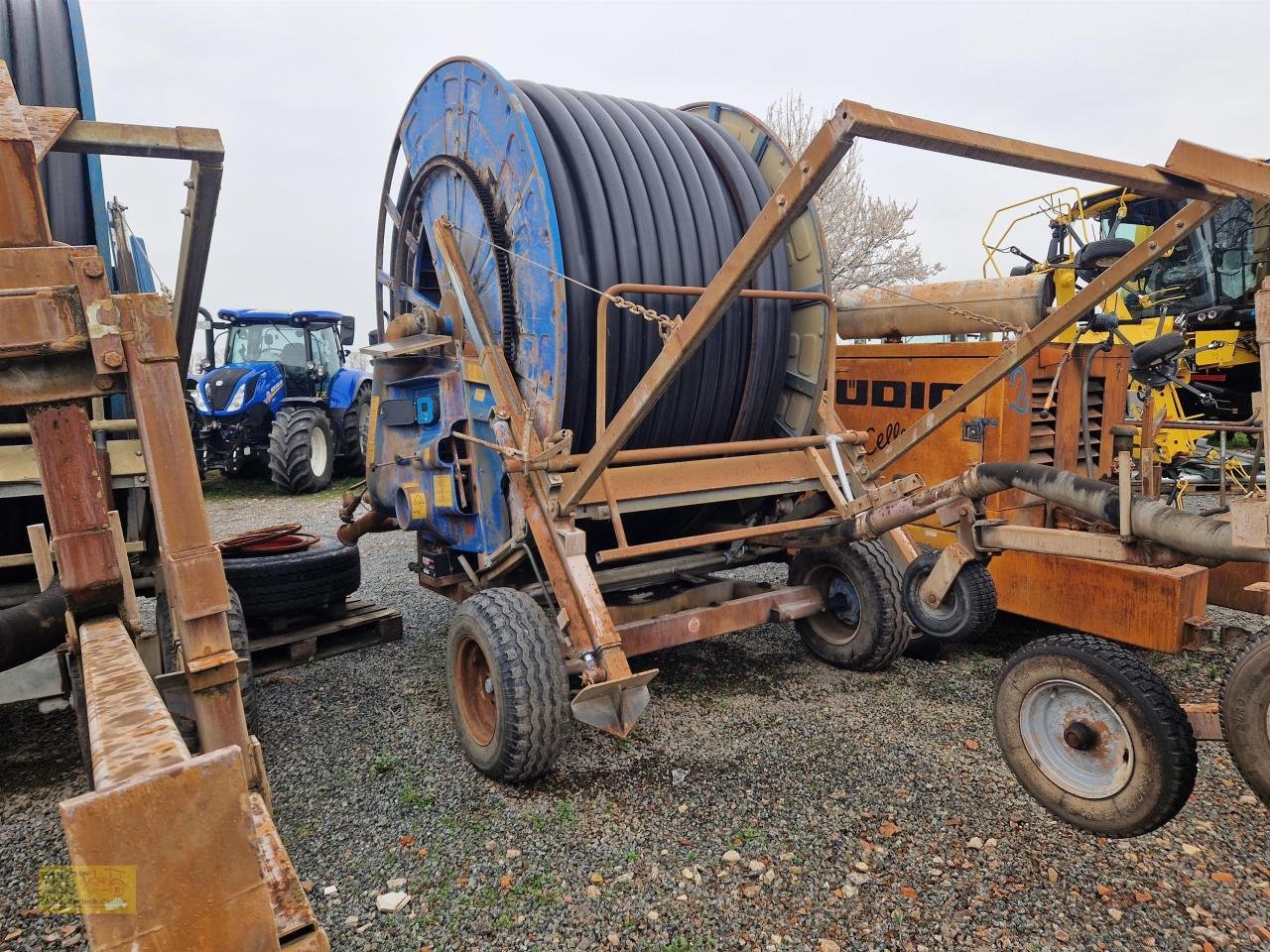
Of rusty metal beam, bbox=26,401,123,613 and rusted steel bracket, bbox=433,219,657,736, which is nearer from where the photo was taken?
rusty metal beam, bbox=26,401,123,613

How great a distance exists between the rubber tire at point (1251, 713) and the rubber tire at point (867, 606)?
1.87 m

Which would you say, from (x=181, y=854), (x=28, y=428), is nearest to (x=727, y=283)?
(x=181, y=854)

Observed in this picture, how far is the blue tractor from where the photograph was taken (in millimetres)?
11914

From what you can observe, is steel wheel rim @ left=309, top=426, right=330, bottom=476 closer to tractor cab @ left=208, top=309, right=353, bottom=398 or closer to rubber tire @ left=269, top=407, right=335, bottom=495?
rubber tire @ left=269, top=407, right=335, bottom=495

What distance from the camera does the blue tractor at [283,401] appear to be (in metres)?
11.9

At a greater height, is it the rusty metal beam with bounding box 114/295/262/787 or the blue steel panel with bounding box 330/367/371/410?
the blue steel panel with bounding box 330/367/371/410

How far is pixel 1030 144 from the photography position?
2.54m

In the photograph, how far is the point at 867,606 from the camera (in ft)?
13.9

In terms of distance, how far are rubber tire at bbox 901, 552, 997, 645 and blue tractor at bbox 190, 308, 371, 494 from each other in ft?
32.9

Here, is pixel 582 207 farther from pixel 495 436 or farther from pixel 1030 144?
pixel 1030 144

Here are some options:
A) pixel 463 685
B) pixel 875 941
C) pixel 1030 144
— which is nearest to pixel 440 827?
pixel 463 685

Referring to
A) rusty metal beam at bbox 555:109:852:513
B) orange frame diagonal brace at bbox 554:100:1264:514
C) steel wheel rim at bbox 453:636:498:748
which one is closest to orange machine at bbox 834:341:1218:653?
orange frame diagonal brace at bbox 554:100:1264:514

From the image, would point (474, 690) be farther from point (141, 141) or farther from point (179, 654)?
point (141, 141)

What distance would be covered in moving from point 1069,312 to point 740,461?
157 centimetres
